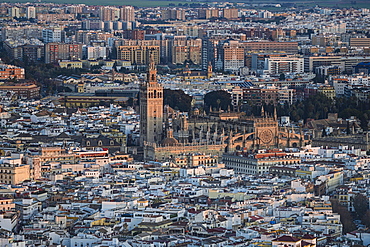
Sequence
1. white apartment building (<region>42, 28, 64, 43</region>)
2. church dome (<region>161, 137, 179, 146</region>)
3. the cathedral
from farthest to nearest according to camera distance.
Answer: white apartment building (<region>42, 28, 64, 43</region>) → the cathedral → church dome (<region>161, 137, 179, 146</region>)

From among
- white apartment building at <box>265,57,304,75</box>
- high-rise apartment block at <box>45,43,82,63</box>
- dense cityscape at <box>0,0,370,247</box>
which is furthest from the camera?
high-rise apartment block at <box>45,43,82,63</box>

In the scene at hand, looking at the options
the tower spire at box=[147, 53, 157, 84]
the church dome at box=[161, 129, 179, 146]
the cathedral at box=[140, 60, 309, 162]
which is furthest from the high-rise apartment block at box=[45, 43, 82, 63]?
the church dome at box=[161, 129, 179, 146]

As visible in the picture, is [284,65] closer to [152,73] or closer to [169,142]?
[152,73]

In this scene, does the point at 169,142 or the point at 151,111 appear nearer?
the point at 169,142

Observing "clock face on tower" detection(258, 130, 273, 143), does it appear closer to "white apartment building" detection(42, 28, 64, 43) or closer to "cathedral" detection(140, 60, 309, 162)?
"cathedral" detection(140, 60, 309, 162)

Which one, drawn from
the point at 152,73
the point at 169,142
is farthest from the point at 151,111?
the point at 169,142

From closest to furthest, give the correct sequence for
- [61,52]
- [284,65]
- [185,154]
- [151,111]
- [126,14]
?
[185,154], [151,111], [284,65], [61,52], [126,14]

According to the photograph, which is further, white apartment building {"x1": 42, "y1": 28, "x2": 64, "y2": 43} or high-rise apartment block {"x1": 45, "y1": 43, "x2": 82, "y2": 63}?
white apartment building {"x1": 42, "y1": 28, "x2": 64, "y2": 43}
